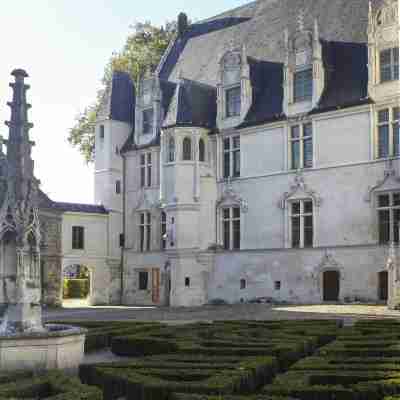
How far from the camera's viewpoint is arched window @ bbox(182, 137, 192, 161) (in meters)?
40.0

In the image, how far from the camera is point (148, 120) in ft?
148

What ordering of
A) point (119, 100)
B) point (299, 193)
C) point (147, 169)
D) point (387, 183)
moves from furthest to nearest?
1. point (119, 100)
2. point (147, 169)
3. point (299, 193)
4. point (387, 183)

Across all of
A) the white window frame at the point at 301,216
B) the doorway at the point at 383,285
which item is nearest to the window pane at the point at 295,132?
the white window frame at the point at 301,216

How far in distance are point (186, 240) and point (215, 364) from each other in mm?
28798

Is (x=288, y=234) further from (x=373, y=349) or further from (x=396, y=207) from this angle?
(x=373, y=349)

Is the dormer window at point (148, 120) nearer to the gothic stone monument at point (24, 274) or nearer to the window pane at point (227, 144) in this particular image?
the window pane at point (227, 144)

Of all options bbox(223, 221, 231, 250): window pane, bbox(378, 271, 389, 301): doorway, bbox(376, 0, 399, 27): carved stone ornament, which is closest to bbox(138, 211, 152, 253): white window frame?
bbox(223, 221, 231, 250): window pane

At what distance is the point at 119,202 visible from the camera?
151ft

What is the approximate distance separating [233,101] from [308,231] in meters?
9.00

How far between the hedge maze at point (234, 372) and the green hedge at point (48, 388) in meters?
0.01

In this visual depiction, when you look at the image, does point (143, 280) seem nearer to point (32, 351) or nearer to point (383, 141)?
point (383, 141)

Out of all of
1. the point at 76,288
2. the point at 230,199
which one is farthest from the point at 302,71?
the point at 76,288

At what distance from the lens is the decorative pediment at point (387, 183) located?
32.8 m

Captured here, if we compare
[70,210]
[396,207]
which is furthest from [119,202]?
[396,207]
